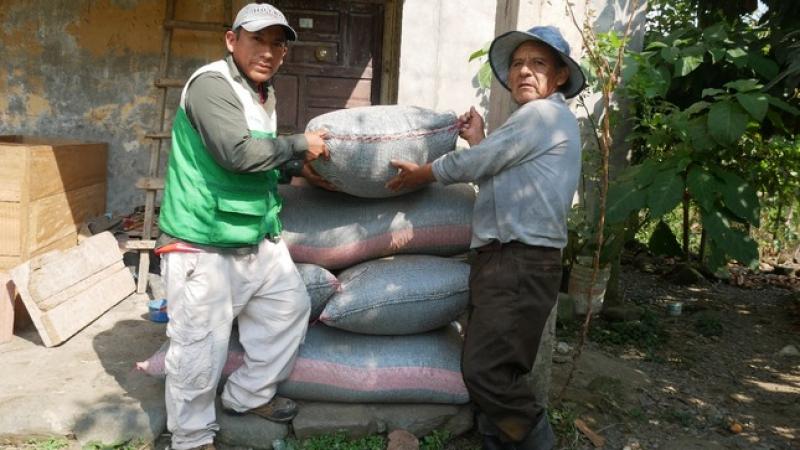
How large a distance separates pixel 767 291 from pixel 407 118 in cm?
510

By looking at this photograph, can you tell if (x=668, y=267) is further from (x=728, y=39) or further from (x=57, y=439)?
(x=57, y=439)

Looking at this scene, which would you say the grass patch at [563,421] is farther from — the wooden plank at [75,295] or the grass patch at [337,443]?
the wooden plank at [75,295]

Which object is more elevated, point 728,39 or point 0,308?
point 728,39

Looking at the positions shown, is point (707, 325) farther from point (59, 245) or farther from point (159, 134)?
point (59, 245)

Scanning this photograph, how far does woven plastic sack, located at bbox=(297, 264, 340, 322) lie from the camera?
9.34 feet

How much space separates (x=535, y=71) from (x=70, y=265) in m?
3.18

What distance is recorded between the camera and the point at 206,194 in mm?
2465

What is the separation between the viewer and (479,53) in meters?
4.24

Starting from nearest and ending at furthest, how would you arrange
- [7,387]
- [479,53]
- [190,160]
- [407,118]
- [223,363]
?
[190,160] → [223,363] → [407,118] → [7,387] → [479,53]

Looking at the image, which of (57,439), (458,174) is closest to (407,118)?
(458,174)

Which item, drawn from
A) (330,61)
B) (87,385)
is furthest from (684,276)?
(87,385)

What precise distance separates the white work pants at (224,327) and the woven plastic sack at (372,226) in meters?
0.20

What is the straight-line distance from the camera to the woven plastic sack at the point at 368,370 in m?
2.83

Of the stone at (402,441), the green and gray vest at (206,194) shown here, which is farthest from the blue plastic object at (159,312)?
the stone at (402,441)
